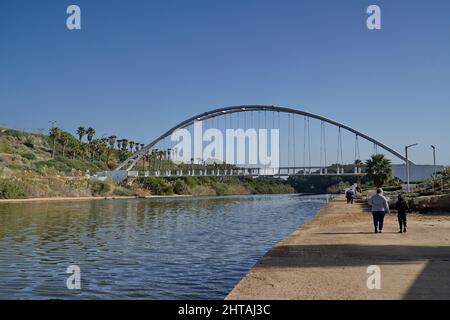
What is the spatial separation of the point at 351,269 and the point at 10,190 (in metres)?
64.9

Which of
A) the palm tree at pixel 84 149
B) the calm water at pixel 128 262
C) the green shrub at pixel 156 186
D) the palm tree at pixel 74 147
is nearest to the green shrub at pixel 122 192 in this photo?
the green shrub at pixel 156 186

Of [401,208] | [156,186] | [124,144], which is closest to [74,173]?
[156,186]

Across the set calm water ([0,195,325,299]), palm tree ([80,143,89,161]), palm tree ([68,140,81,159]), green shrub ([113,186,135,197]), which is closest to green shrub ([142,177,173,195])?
green shrub ([113,186,135,197])

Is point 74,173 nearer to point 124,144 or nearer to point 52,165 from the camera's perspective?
point 52,165

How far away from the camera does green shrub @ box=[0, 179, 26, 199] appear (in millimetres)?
65875

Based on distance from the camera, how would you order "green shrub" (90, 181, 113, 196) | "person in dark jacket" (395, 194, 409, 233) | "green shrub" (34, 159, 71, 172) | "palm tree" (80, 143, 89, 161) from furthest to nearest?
"palm tree" (80, 143, 89, 161) < "green shrub" (34, 159, 71, 172) < "green shrub" (90, 181, 113, 196) < "person in dark jacket" (395, 194, 409, 233)

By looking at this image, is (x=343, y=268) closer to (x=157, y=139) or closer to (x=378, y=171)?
(x=378, y=171)

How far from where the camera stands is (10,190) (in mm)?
66875

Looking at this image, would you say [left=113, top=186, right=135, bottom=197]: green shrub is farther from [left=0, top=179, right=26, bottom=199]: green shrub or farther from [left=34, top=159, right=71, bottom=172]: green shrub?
[left=0, top=179, right=26, bottom=199]: green shrub

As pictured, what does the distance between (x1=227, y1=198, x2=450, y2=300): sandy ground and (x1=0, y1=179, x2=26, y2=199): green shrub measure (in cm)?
5862

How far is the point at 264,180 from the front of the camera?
190625 millimetres
